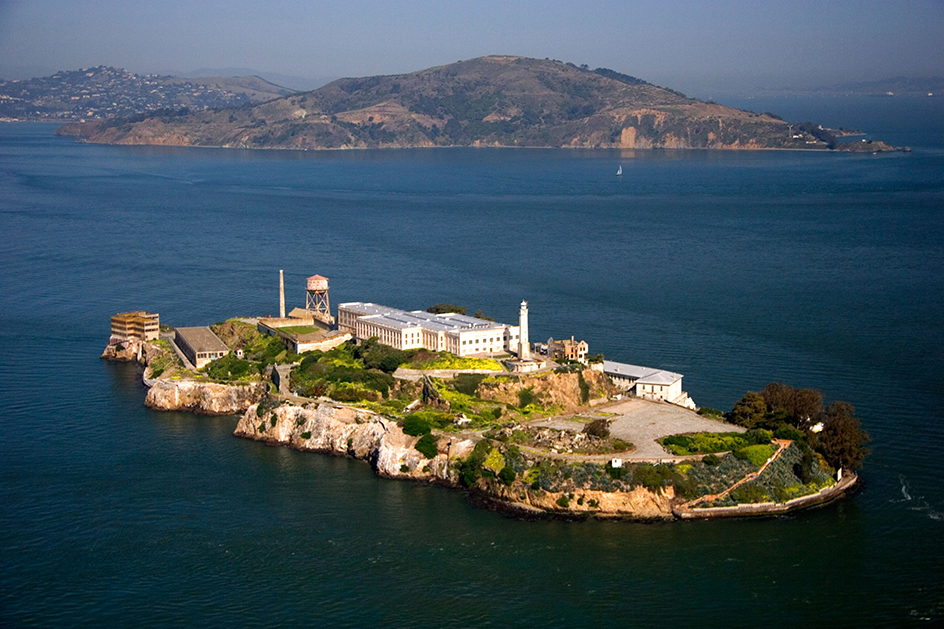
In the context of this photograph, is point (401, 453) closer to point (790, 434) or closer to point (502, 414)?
point (502, 414)

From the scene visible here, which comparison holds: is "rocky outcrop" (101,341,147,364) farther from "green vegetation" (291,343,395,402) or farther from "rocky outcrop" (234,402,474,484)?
"rocky outcrop" (234,402,474,484)

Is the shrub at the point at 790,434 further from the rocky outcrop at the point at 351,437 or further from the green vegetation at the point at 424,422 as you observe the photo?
the green vegetation at the point at 424,422

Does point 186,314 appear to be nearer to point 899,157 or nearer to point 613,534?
point 613,534

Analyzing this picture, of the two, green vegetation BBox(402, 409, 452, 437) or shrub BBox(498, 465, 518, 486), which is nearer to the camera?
shrub BBox(498, 465, 518, 486)

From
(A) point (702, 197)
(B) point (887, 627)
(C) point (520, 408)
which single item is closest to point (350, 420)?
(C) point (520, 408)

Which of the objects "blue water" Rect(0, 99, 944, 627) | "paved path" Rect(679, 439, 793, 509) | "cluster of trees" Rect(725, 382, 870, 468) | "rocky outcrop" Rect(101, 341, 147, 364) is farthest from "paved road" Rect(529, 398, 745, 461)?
"rocky outcrop" Rect(101, 341, 147, 364)

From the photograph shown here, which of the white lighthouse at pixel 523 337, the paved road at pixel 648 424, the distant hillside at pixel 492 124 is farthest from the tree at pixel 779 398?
the distant hillside at pixel 492 124
